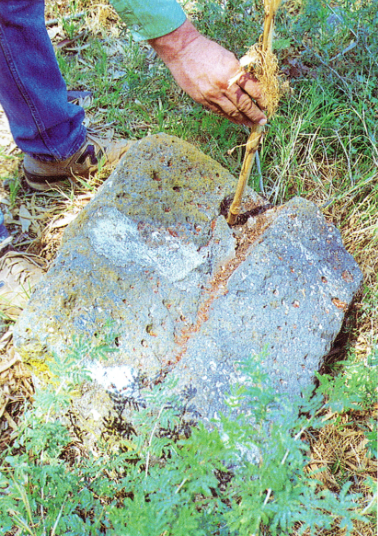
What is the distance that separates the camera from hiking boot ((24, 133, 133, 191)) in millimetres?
2824

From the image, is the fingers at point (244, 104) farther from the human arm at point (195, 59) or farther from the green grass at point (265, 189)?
the green grass at point (265, 189)

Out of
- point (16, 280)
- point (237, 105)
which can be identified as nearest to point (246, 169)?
point (237, 105)

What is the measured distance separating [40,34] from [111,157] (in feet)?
2.64

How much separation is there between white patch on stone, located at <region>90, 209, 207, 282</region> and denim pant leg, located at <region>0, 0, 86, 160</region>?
88cm

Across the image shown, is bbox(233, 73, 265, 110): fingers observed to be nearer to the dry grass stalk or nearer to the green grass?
the dry grass stalk

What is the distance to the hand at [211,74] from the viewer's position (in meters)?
1.77

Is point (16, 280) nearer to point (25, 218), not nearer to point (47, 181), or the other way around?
point (25, 218)

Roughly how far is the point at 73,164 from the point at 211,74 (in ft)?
4.38

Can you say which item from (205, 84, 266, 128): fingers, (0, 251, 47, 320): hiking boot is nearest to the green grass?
(205, 84, 266, 128): fingers

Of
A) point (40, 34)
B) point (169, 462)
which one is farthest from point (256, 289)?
point (40, 34)

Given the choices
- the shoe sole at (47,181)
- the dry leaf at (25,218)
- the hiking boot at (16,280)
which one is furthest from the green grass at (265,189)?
the dry leaf at (25,218)

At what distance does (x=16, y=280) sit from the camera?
2434mm

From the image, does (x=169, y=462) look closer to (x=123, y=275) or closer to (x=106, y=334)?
(x=106, y=334)

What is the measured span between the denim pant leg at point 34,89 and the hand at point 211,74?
0.76 metres
